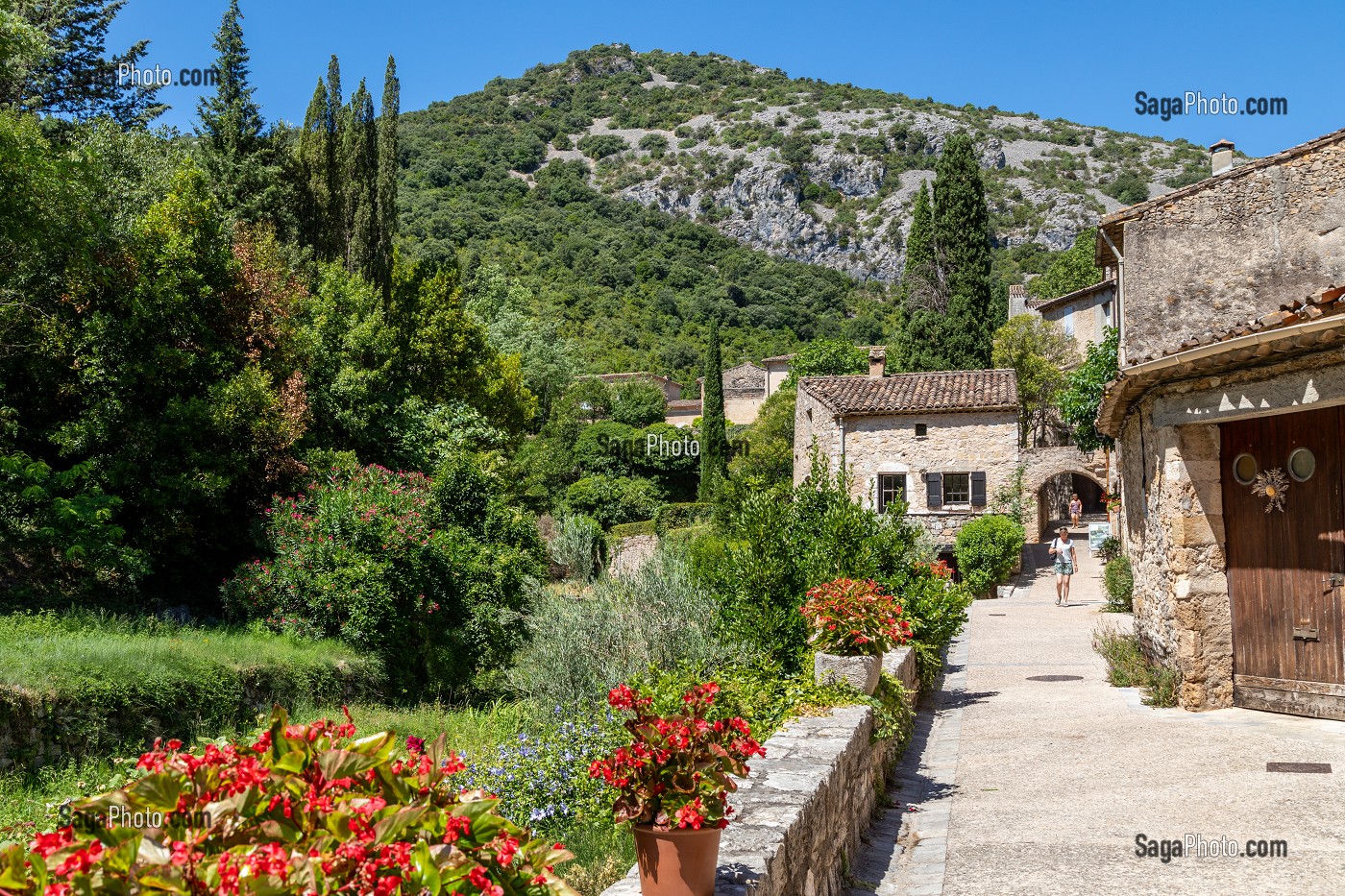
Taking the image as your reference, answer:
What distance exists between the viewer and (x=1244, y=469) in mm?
8727

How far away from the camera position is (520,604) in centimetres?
1658

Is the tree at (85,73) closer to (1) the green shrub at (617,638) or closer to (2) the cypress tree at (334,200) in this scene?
(2) the cypress tree at (334,200)

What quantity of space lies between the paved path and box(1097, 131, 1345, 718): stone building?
0.63m

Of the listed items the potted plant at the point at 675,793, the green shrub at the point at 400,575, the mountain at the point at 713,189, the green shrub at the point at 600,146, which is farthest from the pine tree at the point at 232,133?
the green shrub at the point at 600,146

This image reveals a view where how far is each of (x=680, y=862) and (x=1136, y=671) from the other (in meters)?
9.06

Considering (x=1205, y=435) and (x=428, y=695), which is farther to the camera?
(x=428, y=695)

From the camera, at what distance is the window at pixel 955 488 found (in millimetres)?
28250

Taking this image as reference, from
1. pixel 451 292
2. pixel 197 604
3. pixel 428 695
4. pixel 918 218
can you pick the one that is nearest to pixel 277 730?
pixel 428 695

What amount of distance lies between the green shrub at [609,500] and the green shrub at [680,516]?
2952 millimetres

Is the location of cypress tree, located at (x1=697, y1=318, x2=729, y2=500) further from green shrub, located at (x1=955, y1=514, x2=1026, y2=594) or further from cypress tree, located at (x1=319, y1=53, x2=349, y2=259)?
cypress tree, located at (x1=319, y1=53, x2=349, y2=259)

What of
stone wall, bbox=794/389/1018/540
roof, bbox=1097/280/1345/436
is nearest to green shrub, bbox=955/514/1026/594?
stone wall, bbox=794/389/1018/540

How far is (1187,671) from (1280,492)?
1826 mm

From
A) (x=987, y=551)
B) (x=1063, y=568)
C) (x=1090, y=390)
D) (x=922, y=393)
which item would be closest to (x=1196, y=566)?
(x=1090, y=390)

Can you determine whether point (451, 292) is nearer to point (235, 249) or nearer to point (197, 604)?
point (235, 249)
